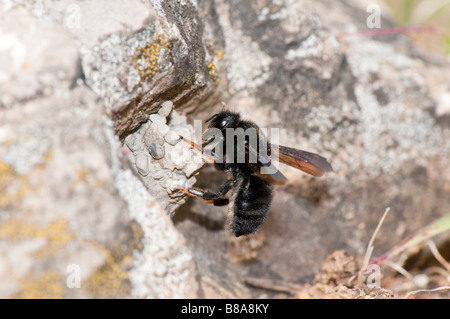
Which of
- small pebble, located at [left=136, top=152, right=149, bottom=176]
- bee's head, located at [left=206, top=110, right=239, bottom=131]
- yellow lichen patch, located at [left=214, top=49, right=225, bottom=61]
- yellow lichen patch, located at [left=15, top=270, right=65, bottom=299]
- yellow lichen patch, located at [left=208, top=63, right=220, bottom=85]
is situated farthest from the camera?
yellow lichen patch, located at [left=214, top=49, right=225, bottom=61]

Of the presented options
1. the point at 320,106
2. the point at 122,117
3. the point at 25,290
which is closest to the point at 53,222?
the point at 25,290

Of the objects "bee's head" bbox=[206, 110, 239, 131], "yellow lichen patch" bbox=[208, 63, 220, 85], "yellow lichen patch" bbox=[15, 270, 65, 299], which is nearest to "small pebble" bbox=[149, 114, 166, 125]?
"bee's head" bbox=[206, 110, 239, 131]

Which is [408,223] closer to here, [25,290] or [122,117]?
[122,117]

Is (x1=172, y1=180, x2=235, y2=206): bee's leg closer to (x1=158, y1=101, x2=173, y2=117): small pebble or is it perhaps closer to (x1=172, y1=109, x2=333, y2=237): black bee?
(x1=172, y1=109, x2=333, y2=237): black bee

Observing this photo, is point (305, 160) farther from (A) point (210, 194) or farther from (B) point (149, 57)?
(B) point (149, 57)

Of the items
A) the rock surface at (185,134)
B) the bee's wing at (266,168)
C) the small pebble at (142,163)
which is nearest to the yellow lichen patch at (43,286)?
the rock surface at (185,134)

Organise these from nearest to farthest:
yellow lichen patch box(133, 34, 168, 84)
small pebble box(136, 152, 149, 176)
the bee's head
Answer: yellow lichen patch box(133, 34, 168, 84), small pebble box(136, 152, 149, 176), the bee's head

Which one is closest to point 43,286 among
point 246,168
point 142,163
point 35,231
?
point 35,231
